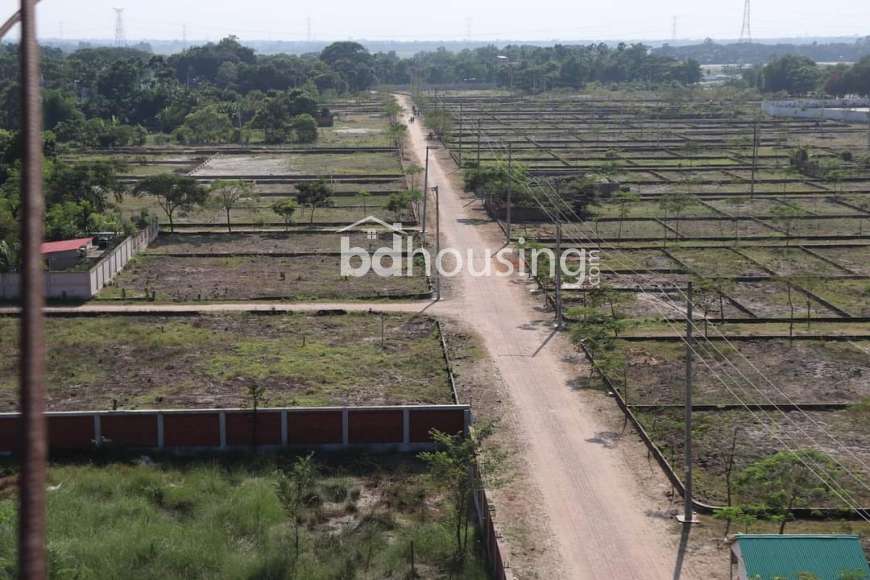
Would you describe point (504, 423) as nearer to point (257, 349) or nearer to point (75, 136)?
point (257, 349)

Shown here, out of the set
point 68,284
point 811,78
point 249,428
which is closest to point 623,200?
point 68,284

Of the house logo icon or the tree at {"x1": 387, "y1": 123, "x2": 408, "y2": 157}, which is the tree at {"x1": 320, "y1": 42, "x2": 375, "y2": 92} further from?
the house logo icon

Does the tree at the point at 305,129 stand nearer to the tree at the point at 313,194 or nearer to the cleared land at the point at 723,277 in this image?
the cleared land at the point at 723,277

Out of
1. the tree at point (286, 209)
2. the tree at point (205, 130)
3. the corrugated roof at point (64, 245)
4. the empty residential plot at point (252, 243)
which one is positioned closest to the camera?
the corrugated roof at point (64, 245)

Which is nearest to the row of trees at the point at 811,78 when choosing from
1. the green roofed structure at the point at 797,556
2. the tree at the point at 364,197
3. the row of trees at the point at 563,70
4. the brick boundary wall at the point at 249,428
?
the row of trees at the point at 563,70

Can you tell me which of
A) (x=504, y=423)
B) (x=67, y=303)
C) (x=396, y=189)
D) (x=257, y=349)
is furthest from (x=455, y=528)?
(x=396, y=189)

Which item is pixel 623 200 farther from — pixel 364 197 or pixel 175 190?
pixel 175 190
